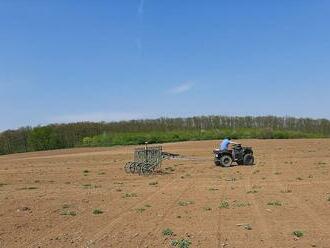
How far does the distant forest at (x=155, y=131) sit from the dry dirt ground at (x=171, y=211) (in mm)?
45491

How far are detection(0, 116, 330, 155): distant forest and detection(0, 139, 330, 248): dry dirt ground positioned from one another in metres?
45.5

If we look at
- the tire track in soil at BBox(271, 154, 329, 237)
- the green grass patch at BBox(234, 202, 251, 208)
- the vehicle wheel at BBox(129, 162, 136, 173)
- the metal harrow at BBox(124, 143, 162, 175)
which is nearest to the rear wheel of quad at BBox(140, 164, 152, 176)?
the metal harrow at BBox(124, 143, 162, 175)

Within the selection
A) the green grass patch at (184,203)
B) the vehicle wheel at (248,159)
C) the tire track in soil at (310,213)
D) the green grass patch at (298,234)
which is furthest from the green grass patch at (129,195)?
the vehicle wheel at (248,159)

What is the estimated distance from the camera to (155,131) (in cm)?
8019

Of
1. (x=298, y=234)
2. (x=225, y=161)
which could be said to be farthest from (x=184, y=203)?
(x=225, y=161)

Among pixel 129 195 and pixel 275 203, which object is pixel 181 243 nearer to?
pixel 275 203

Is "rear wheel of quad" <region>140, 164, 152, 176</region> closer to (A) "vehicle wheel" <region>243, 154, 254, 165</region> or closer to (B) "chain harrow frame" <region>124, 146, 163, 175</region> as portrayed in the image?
(B) "chain harrow frame" <region>124, 146, 163, 175</region>

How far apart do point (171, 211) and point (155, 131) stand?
63483mm

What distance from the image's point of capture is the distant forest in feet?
248

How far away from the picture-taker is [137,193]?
2234 centimetres

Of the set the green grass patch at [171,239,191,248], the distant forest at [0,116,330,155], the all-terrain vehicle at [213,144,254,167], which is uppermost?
the distant forest at [0,116,330,155]

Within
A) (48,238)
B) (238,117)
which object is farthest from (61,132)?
(48,238)

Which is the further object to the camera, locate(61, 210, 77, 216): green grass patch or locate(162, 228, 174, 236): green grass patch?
locate(61, 210, 77, 216): green grass patch

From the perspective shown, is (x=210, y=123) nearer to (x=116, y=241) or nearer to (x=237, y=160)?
(x=237, y=160)
